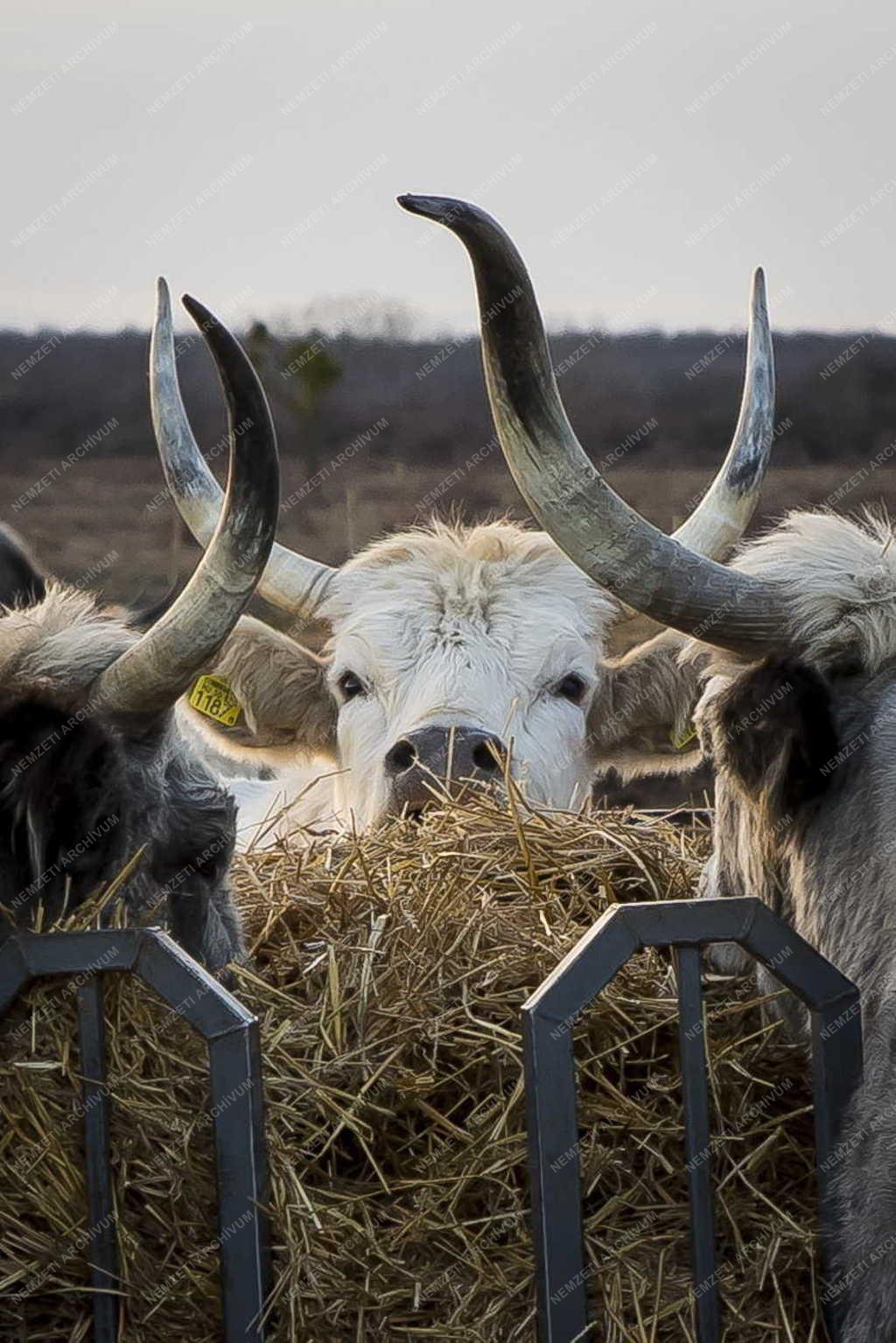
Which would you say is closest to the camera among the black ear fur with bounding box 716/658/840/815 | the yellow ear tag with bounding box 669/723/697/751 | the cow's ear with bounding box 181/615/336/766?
the black ear fur with bounding box 716/658/840/815

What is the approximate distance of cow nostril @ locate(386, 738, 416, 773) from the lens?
5.27 meters

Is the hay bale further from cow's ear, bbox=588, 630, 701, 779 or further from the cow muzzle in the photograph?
cow's ear, bbox=588, 630, 701, 779

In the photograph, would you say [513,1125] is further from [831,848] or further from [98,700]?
[98,700]

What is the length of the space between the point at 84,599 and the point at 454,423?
89.0 feet

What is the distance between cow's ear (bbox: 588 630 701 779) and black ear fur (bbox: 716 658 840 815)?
2.88 m

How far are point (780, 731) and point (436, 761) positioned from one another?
2148 mm

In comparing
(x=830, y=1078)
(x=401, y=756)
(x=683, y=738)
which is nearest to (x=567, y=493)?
(x=830, y=1078)

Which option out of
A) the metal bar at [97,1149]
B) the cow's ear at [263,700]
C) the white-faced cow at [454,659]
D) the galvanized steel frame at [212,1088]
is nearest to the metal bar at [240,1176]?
the galvanized steel frame at [212,1088]

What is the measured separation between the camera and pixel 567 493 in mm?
2809

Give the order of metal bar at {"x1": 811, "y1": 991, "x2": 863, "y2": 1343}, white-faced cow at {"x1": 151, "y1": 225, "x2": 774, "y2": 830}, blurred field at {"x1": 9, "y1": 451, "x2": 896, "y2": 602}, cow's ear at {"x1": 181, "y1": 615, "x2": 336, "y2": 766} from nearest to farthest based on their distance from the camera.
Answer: metal bar at {"x1": 811, "y1": 991, "x2": 863, "y2": 1343} < white-faced cow at {"x1": 151, "y1": 225, "x2": 774, "y2": 830} < cow's ear at {"x1": 181, "y1": 615, "x2": 336, "y2": 766} < blurred field at {"x1": 9, "y1": 451, "x2": 896, "y2": 602}

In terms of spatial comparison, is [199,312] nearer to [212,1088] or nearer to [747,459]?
[212,1088]

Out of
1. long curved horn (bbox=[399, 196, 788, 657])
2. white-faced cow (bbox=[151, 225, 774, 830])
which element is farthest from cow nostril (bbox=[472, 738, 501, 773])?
long curved horn (bbox=[399, 196, 788, 657])

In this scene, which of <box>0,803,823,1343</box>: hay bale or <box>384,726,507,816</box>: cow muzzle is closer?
<box>0,803,823,1343</box>: hay bale

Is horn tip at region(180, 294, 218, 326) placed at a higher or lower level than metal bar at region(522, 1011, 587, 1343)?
higher
